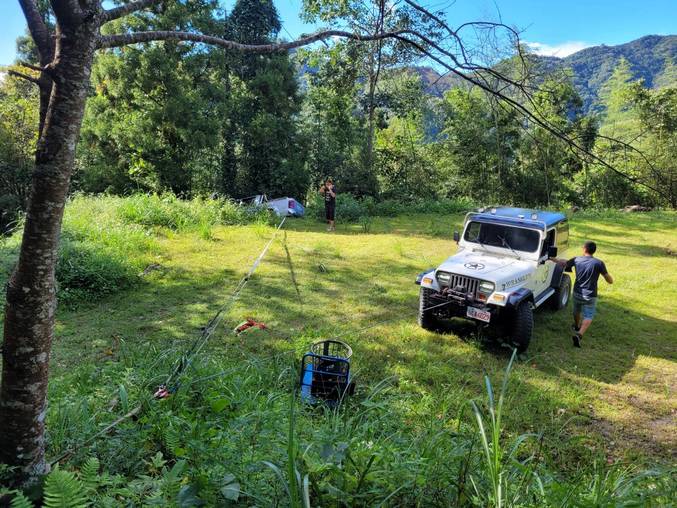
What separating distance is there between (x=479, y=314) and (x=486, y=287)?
1.15ft

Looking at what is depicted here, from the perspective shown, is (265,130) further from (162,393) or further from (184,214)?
(162,393)

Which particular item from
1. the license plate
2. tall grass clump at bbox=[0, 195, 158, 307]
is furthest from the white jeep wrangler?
tall grass clump at bbox=[0, 195, 158, 307]

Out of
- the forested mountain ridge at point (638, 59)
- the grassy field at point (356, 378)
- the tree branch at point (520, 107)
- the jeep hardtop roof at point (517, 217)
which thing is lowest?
the grassy field at point (356, 378)

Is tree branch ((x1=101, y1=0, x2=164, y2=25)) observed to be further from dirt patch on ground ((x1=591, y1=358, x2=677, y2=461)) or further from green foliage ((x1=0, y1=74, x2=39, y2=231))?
green foliage ((x1=0, y1=74, x2=39, y2=231))

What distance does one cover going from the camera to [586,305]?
18.8 feet

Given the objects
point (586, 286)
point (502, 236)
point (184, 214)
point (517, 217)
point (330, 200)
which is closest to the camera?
point (586, 286)

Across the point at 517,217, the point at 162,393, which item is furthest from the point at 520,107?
the point at 517,217

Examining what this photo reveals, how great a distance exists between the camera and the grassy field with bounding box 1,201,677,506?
1.86 meters

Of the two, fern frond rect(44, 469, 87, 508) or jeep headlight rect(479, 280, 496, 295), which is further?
jeep headlight rect(479, 280, 496, 295)

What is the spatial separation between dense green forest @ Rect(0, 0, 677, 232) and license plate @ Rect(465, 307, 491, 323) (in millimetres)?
7994

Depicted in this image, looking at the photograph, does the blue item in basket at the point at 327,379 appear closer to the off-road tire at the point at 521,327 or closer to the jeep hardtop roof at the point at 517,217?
the off-road tire at the point at 521,327

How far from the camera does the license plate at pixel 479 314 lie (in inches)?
200

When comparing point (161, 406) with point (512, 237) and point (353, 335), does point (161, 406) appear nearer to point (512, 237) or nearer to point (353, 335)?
point (353, 335)

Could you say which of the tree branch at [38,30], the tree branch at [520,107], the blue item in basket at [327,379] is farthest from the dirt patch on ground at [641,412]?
the tree branch at [38,30]
